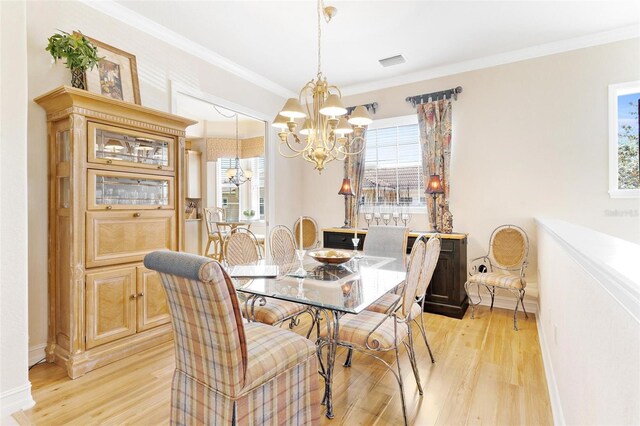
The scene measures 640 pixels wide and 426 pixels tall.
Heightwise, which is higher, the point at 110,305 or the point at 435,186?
the point at 435,186

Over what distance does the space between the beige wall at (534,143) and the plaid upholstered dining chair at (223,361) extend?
3.22 metres

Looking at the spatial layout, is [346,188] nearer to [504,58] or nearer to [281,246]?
[281,246]

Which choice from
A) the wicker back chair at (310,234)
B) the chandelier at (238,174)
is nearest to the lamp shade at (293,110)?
the wicker back chair at (310,234)

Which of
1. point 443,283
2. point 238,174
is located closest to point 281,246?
point 443,283

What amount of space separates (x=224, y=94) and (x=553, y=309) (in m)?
3.94

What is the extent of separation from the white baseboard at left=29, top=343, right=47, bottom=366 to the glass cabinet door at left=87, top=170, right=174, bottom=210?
1176 millimetres

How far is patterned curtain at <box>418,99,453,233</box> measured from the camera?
4.12m

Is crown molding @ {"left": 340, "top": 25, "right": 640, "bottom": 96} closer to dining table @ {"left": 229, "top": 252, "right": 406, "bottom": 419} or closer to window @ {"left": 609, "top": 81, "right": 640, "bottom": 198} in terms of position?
window @ {"left": 609, "top": 81, "right": 640, "bottom": 198}

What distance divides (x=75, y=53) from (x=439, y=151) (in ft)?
12.4

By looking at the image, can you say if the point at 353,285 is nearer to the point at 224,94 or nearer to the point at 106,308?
the point at 106,308

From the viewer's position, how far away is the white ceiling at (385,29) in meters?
2.95

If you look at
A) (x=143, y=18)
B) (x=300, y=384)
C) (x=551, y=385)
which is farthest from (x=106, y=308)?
(x=551, y=385)

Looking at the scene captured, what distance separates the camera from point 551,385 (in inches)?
82.6

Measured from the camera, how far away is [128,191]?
2742mm
